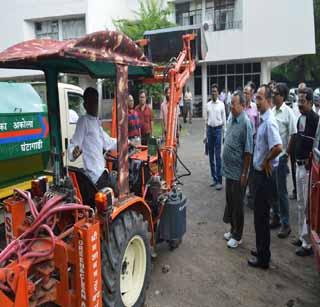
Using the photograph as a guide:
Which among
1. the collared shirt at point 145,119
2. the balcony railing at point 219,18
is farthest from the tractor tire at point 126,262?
the balcony railing at point 219,18

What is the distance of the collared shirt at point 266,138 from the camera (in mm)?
3746

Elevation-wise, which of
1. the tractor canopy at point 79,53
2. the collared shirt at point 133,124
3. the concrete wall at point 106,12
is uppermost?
the concrete wall at point 106,12

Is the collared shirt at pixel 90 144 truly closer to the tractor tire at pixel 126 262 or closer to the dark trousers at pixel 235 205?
the tractor tire at pixel 126 262

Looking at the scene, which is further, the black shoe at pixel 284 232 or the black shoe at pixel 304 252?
the black shoe at pixel 284 232

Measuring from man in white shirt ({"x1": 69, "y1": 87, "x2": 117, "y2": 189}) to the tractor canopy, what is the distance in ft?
1.00

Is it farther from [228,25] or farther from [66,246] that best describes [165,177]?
[228,25]

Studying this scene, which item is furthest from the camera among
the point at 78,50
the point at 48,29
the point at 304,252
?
the point at 48,29

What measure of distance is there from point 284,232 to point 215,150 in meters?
2.73

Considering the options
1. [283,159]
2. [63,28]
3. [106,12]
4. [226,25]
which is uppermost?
[106,12]

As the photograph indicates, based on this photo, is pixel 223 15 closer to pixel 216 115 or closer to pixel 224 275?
pixel 216 115

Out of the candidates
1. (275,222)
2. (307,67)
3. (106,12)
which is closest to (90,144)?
(275,222)

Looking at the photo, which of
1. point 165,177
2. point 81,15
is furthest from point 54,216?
point 81,15

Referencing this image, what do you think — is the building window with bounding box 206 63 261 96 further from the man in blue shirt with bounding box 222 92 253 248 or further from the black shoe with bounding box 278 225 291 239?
the man in blue shirt with bounding box 222 92 253 248

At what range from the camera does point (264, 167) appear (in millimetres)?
3803
